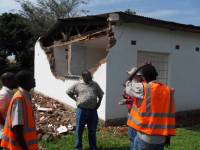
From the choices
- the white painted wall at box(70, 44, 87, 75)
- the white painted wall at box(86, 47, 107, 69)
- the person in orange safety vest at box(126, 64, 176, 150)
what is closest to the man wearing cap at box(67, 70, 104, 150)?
the person in orange safety vest at box(126, 64, 176, 150)

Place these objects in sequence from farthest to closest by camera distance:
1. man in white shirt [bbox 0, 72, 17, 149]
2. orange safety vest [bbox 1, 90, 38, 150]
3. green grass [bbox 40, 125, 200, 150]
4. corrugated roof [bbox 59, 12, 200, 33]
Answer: corrugated roof [bbox 59, 12, 200, 33], green grass [bbox 40, 125, 200, 150], man in white shirt [bbox 0, 72, 17, 149], orange safety vest [bbox 1, 90, 38, 150]

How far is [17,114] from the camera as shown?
4137 millimetres

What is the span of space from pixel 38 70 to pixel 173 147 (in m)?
9.44

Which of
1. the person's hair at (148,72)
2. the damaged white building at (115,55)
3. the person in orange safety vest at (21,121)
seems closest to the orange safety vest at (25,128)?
the person in orange safety vest at (21,121)

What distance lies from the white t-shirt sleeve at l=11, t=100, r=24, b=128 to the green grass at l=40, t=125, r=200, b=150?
179 inches

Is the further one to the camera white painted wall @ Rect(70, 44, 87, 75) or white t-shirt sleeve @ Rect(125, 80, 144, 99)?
white painted wall @ Rect(70, 44, 87, 75)

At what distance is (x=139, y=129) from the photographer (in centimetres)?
473

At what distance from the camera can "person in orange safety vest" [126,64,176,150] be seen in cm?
470

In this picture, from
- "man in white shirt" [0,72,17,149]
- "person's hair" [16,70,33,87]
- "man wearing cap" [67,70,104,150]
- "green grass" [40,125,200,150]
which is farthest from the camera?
"green grass" [40,125,200,150]

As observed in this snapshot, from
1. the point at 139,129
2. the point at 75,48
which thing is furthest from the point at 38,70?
the point at 139,129

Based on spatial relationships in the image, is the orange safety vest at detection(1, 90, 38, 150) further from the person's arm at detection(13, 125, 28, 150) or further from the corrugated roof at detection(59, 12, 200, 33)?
the corrugated roof at detection(59, 12, 200, 33)

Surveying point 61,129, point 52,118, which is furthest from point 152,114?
point 52,118

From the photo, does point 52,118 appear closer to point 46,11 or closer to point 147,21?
point 147,21

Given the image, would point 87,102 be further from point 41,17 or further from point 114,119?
point 41,17
